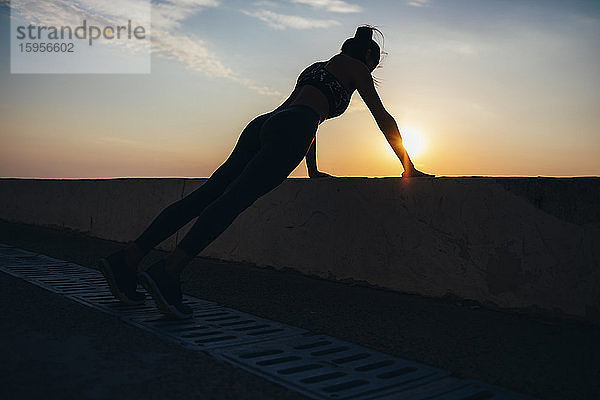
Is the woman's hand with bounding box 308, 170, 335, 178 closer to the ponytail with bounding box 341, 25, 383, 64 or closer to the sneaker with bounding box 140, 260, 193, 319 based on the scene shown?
the ponytail with bounding box 341, 25, 383, 64

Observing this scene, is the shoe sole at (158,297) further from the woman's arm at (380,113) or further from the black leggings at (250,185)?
the woman's arm at (380,113)

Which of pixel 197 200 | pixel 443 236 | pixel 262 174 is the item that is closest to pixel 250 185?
pixel 262 174

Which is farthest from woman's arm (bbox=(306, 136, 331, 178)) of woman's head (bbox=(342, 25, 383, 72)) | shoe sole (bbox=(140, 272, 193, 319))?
shoe sole (bbox=(140, 272, 193, 319))

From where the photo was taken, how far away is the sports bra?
2.92 m

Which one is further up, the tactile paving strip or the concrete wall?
the concrete wall

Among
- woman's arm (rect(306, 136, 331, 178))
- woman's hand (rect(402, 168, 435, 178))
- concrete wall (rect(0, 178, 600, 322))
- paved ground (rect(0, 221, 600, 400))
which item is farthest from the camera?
woman's arm (rect(306, 136, 331, 178))

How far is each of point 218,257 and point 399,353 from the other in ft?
10.4

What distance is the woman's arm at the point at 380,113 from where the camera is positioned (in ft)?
9.80

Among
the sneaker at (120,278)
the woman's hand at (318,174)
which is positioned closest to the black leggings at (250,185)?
the sneaker at (120,278)

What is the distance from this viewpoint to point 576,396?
1838 millimetres

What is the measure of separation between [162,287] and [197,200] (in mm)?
571

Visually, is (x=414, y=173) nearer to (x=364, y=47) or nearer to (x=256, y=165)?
(x=364, y=47)

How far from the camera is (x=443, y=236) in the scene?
336cm

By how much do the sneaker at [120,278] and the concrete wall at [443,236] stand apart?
1.61 m
